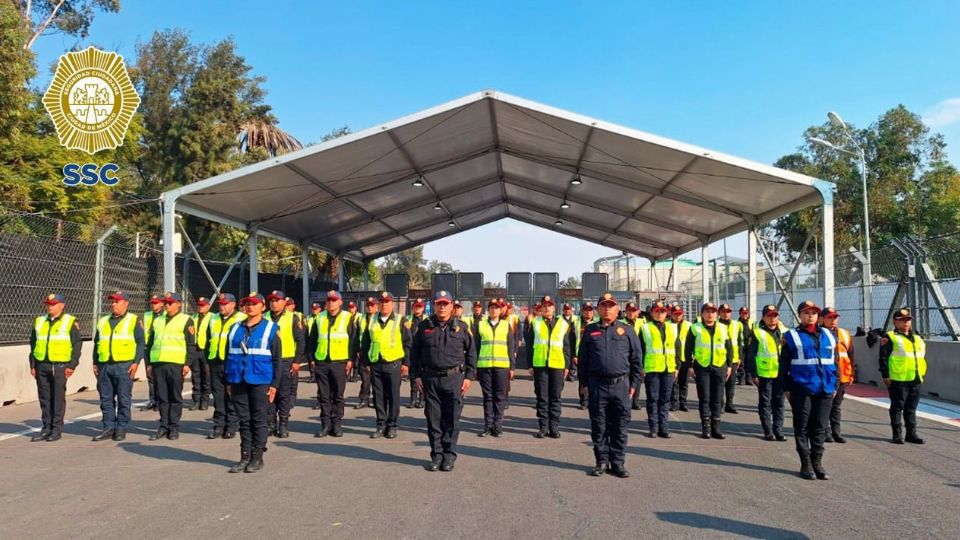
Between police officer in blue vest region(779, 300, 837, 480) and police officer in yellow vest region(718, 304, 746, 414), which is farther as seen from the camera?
police officer in yellow vest region(718, 304, 746, 414)

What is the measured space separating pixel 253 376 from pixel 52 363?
144 inches

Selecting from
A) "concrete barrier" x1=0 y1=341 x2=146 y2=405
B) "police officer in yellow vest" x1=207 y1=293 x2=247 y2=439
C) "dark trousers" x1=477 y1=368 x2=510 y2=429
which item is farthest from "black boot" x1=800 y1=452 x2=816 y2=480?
"concrete barrier" x1=0 y1=341 x2=146 y2=405

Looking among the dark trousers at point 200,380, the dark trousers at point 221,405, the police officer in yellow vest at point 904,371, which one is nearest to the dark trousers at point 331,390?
the dark trousers at point 221,405

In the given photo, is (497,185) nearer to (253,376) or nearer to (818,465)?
(253,376)

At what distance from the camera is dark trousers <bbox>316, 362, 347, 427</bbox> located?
366 inches

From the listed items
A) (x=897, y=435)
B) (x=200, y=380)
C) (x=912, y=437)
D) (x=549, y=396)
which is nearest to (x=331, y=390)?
(x=549, y=396)

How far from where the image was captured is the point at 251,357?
279 inches

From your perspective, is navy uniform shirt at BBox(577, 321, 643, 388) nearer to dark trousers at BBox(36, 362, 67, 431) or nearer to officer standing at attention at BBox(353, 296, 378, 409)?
officer standing at attention at BBox(353, 296, 378, 409)

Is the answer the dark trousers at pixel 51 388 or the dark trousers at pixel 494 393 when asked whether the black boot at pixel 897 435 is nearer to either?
the dark trousers at pixel 494 393

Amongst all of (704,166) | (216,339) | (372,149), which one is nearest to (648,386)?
(216,339)

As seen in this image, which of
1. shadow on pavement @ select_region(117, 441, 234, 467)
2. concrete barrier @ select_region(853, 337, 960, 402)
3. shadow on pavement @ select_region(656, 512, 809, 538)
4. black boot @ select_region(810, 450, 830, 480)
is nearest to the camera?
shadow on pavement @ select_region(656, 512, 809, 538)

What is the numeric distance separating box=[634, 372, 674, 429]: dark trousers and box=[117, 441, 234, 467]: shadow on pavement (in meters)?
5.24

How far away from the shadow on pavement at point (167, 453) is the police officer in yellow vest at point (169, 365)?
29 cm

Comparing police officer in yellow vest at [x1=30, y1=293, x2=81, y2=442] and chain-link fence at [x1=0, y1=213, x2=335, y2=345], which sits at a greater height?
chain-link fence at [x1=0, y1=213, x2=335, y2=345]
